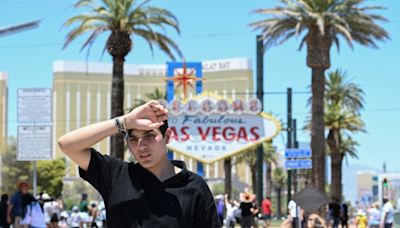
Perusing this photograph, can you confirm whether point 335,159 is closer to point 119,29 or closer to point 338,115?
point 338,115

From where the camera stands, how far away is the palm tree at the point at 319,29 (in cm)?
3375

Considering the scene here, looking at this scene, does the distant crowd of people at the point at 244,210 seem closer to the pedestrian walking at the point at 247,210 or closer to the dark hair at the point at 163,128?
the pedestrian walking at the point at 247,210

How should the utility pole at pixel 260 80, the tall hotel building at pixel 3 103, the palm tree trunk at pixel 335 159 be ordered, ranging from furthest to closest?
1. the tall hotel building at pixel 3 103
2. the palm tree trunk at pixel 335 159
3. the utility pole at pixel 260 80

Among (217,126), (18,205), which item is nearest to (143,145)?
(18,205)

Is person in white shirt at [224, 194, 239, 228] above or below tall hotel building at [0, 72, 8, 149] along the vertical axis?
below

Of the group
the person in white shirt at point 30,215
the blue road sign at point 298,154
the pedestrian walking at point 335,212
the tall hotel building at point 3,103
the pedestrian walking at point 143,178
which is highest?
the tall hotel building at point 3,103

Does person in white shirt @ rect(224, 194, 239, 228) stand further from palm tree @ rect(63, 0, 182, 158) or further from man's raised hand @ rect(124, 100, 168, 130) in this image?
man's raised hand @ rect(124, 100, 168, 130)

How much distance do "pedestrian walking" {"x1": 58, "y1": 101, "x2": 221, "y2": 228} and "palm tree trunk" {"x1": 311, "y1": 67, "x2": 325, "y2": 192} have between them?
30332 mm

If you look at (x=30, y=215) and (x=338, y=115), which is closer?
(x=30, y=215)

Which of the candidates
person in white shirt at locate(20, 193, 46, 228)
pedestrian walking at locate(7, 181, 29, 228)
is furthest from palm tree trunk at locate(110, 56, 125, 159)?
person in white shirt at locate(20, 193, 46, 228)

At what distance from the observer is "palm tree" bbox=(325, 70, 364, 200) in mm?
53188

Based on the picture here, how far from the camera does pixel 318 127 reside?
34.4 m

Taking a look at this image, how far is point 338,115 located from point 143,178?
50.2 m

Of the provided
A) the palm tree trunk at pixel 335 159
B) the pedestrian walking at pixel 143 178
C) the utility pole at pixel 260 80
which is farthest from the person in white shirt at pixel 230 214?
the pedestrian walking at pixel 143 178
